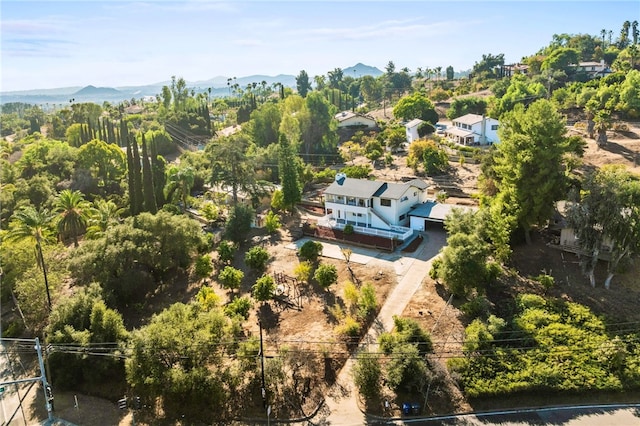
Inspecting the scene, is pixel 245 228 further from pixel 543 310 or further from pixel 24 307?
pixel 543 310

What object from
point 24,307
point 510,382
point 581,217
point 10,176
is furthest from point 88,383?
point 10,176

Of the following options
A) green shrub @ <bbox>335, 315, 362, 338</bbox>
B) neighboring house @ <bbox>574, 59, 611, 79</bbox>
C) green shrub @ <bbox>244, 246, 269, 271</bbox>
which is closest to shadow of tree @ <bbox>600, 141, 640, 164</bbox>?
green shrub @ <bbox>335, 315, 362, 338</bbox>

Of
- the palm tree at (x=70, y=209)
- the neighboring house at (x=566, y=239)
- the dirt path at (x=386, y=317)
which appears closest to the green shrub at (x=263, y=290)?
the dirt path at (x=386, y=317)

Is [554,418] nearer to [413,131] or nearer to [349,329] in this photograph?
[349,329]

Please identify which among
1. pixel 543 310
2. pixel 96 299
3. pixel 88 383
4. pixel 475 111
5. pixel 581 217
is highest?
pixel 475 111

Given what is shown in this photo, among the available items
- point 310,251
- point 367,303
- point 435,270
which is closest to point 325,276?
point 367,303
